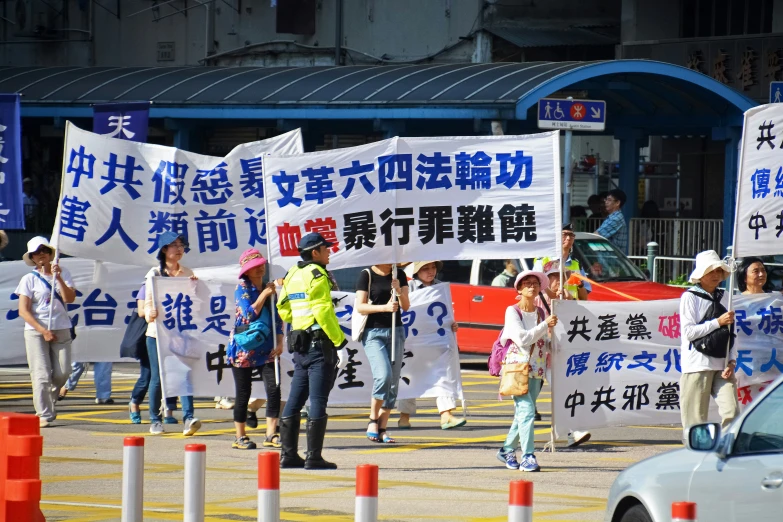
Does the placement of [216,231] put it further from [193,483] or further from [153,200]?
[193,483]

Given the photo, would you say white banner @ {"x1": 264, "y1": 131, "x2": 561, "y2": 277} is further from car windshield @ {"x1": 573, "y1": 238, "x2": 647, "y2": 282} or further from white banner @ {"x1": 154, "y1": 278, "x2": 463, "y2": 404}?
car windshield @ {"x1": 573, "y1": 238, "x2": 647, "y2": 282}

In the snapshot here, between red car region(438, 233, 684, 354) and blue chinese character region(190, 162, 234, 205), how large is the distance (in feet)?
18.6

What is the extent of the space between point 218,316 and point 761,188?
5000 millimetres

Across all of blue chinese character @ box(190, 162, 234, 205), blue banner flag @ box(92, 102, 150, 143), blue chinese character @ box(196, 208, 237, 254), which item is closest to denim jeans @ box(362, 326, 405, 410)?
blue chinese character @ box(196, 208, 237, 254)

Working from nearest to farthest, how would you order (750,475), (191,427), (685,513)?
(685,513), (750,475), (191,427)

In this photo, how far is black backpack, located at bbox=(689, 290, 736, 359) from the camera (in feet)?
35.8

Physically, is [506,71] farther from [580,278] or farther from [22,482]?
[22,482]

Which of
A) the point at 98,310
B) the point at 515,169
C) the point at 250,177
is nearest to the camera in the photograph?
the point at 515,169

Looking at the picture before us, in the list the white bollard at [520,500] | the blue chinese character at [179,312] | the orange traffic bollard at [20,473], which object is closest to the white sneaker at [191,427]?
the blue chinese character at [179,312]

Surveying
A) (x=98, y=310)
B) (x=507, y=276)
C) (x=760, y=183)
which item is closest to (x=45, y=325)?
(x=98, y=310)

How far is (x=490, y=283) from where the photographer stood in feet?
61.8

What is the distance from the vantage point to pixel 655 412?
1251cm

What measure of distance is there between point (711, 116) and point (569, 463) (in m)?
16.2

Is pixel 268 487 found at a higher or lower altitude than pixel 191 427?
higher
